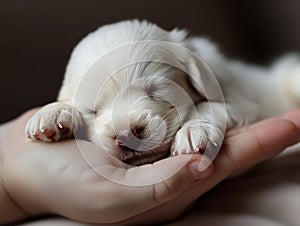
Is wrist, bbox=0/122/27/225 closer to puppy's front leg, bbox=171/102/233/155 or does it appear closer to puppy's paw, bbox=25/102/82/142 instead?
puppy's paw, bbox=25/102/82/142

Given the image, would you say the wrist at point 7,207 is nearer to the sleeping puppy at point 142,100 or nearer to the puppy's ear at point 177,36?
the sleeping puppy at point 142,100

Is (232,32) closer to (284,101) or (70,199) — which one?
(284,101)

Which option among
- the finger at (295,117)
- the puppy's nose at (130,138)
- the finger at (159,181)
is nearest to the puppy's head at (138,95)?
the puppy's nose at (130,138)

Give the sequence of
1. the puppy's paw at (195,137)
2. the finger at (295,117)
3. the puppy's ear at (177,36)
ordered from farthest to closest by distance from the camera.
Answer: the puppy's ear at (177,36)
the finger at (295,117)
the puppy's paw at (195,137)

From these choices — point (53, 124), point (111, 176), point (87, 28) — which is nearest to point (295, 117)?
point (111, 176)

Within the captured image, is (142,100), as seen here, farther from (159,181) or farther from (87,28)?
(87,28)
